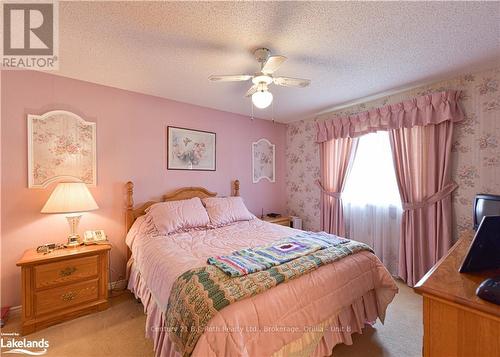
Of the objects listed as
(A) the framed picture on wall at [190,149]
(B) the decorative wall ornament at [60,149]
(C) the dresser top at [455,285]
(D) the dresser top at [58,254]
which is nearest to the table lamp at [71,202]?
(D) the dresser top at [58,254]

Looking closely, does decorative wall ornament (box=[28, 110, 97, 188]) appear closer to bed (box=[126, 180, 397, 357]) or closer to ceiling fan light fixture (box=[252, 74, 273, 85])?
bed (box=[126, 180, 397, 357])

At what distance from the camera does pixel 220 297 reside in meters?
1.14

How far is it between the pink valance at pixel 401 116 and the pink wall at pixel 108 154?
144 centimetres

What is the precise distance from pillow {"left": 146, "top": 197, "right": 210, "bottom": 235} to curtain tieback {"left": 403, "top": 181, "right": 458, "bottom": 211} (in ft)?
8.00

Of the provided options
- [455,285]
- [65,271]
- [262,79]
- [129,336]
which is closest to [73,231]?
[65,271]

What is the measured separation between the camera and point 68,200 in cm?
199

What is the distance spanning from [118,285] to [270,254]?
6.72 ft

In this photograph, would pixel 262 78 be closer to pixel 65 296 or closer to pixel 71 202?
pixel 71 202

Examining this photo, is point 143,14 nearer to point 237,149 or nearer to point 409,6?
point 409,6

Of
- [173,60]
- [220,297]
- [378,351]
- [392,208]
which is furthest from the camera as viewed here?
[392,208]

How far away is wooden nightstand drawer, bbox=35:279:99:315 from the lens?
1.84 metres

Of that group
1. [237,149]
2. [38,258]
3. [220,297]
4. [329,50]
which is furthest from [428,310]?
[237,149]

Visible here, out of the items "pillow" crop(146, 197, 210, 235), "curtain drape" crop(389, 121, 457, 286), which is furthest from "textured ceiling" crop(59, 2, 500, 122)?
"pillow" crop(146, 197, 210, 235)

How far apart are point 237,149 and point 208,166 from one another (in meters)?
0.61
